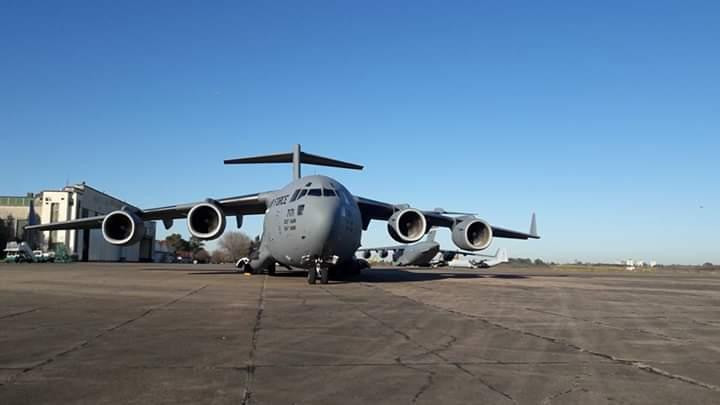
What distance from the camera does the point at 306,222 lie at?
1600 cm

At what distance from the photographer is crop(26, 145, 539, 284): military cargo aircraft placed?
1611 cm

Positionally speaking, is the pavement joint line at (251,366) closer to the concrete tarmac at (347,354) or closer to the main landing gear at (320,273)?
the concrete tarmac at (347,354)

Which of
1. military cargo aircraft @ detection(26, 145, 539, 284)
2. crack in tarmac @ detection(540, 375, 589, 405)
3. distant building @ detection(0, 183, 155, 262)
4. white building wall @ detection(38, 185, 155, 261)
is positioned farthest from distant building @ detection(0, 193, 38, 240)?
crack in tarmac @ detection(540, 375, 589, 405)

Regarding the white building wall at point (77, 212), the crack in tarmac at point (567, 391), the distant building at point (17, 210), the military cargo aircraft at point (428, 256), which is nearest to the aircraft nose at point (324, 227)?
the crack in tarmac at point (567, 391)

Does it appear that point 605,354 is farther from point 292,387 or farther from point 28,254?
point 28,254

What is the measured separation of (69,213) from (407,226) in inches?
2063

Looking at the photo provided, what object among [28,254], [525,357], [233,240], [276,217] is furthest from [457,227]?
[233,240]

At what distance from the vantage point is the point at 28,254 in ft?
158

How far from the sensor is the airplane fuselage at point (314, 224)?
15.8m

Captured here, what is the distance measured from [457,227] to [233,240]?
75808 millimetres

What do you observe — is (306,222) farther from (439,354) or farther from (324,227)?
(439,354)

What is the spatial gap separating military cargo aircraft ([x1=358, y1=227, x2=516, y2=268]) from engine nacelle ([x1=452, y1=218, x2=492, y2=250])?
21735 millimetres

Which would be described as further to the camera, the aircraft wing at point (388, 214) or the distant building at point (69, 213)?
the distant building at point (69, 213)

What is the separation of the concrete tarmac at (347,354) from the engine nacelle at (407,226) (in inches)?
386
